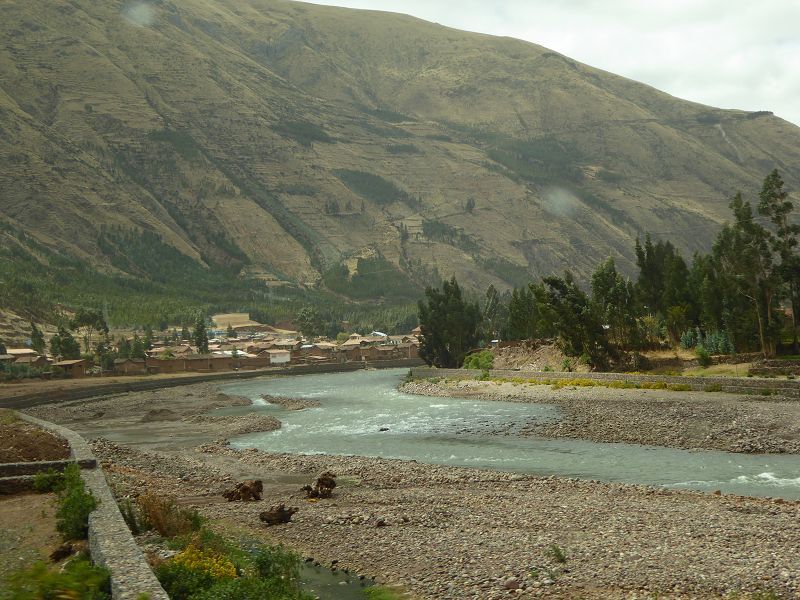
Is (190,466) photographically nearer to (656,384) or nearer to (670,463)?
(670,463)

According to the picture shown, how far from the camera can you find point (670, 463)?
118 feet

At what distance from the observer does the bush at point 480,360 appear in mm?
97812

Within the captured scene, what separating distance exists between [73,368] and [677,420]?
4108 inches

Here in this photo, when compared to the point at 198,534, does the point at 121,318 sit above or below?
above

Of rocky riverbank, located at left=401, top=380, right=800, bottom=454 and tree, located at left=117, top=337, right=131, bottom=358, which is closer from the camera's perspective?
rocky riverbank, located at left=401, top=380, right=800, bottom=454

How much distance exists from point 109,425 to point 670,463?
174 ft

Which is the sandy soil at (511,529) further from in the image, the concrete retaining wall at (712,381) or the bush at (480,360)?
the bush at (480,360)

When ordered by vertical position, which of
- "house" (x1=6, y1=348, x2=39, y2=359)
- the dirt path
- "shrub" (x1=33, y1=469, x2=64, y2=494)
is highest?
"house" (x1=6, y1=348, x2=39, y2=359)

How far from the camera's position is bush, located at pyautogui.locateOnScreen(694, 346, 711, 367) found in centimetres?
6456

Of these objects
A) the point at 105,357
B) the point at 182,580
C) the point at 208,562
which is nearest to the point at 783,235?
the point at 208,562

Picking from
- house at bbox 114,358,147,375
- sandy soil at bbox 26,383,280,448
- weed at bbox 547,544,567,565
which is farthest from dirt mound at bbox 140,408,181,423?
weed at bbox 547,544,567,565

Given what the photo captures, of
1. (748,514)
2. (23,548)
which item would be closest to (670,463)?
(748,514)

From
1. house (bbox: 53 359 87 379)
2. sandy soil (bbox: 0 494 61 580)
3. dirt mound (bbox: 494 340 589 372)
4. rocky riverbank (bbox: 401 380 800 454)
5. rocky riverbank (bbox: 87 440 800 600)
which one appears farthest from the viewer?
house (bbox: 53 359 87 379)

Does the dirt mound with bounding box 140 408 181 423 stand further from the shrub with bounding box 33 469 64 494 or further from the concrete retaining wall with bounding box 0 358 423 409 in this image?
the shrub with bounding box 33 469 64 494
